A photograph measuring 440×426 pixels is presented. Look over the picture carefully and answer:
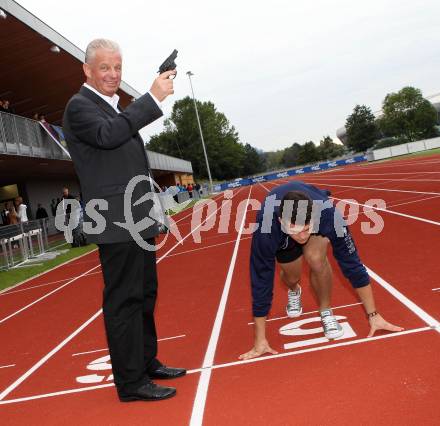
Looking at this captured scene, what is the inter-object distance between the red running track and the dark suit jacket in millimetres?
1148

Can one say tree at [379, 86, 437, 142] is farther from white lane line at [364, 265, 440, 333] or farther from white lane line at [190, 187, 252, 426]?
white lane line at [190, 187, 252, 426]

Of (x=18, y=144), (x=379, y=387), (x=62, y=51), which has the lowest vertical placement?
(x=379, y=387)

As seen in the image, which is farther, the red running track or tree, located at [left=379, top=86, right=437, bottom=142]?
tree, located at [left=379, top=86, right=437, bottom=142]

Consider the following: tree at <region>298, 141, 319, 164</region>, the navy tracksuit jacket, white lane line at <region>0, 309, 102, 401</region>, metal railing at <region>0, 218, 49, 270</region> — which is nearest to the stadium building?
metal railing at <region>0, 218, 49, 270</region>

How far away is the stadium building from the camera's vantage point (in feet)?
51.9

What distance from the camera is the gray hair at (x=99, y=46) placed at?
317cm

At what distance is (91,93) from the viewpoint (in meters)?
3.36

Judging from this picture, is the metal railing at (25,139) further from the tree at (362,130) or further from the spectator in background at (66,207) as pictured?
the tree at (362,130)

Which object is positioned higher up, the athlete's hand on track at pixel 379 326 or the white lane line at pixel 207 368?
the athlete's hand on track at pixel 379 326

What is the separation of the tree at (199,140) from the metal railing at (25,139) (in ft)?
263

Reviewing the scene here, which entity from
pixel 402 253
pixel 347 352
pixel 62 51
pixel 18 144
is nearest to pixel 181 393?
pixel 347 352

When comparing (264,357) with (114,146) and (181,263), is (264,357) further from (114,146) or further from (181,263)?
(181,263)

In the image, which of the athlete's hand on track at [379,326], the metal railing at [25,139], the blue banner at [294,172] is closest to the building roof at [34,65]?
the metal railing at [25,139]

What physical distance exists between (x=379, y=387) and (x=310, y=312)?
1.91 m
